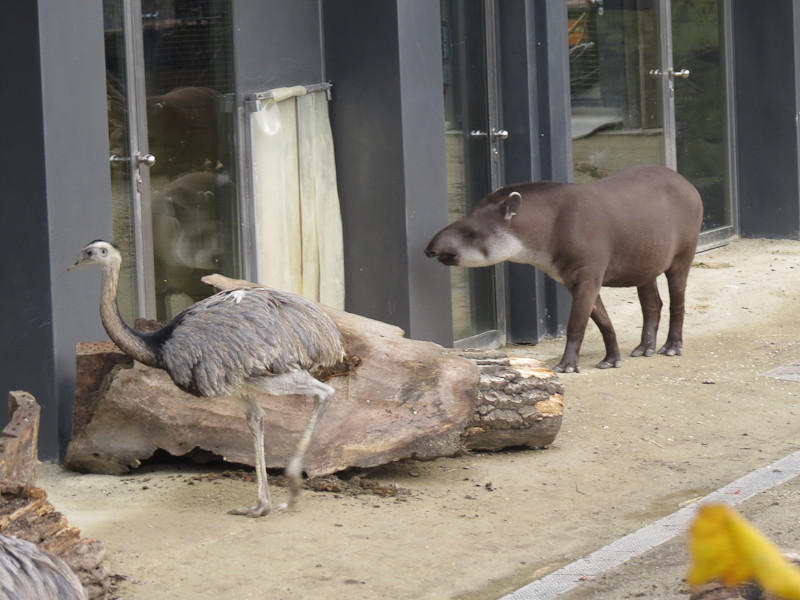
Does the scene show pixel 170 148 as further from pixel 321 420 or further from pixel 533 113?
pixel 533 113

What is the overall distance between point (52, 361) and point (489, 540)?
6.94 feet

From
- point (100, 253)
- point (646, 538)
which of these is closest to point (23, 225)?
point (100, 253)

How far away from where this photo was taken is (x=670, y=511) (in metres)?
4.59

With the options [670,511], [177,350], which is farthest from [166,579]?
[670,511]

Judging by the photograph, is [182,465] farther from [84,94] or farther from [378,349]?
[84,94]

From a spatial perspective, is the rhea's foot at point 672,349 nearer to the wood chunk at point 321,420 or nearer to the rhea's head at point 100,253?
the wood chunk at point 321,420

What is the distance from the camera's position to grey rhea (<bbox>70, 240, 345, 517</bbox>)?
13.7 feet

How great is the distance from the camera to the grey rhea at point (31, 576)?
2162 mm

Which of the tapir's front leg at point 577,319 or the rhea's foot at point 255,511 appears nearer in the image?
the rhea's foot at point 255,511

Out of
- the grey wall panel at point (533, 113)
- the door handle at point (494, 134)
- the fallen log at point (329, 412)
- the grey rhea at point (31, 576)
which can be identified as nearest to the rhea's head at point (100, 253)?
the fallen log at point (329, 412)

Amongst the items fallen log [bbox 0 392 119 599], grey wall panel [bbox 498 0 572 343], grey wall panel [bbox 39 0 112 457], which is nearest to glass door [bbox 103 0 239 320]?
grey wall panel [bbox 39 0 112 457]

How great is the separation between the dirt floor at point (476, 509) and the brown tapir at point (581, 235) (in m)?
0.68

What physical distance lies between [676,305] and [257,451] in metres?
4.21

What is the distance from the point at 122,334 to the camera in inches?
167
